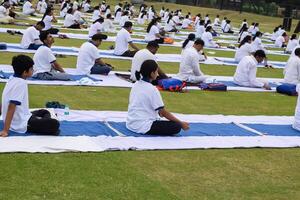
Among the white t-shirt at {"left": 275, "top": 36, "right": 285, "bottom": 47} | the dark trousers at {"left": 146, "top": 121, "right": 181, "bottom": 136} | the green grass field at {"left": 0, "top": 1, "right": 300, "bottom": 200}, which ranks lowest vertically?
the white t-shirt at {"left": 275, "top": 36, "right": 285, "bottom": 47}

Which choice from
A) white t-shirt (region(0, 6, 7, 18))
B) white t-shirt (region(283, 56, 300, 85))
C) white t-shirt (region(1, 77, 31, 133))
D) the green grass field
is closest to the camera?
the green grass field

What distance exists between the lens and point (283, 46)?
90.1 ft

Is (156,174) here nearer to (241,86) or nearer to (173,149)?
(173,149)

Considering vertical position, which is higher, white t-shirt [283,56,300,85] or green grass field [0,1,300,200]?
white t-shirt [283,56,300,85]

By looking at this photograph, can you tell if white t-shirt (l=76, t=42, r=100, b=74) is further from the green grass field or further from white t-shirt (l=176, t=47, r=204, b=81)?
the green grass field

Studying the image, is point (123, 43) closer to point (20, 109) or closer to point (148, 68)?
point (148, 68)

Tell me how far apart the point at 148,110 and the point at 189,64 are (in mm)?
5426

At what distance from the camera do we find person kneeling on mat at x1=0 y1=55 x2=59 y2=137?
673 centimetres

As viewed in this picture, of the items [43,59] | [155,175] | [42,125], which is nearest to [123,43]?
[43,59]

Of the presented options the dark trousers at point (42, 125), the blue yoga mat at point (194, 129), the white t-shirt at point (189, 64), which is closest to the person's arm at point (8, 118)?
the blue yoga mat at point (194, 129)

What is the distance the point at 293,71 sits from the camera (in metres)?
13.5

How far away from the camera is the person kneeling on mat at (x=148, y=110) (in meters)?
7.41

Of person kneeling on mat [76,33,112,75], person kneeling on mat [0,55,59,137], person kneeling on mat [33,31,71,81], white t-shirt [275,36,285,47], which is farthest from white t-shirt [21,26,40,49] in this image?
white t-shirt [275,36,285,47]

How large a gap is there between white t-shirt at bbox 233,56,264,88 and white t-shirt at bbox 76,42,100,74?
12.2ft
